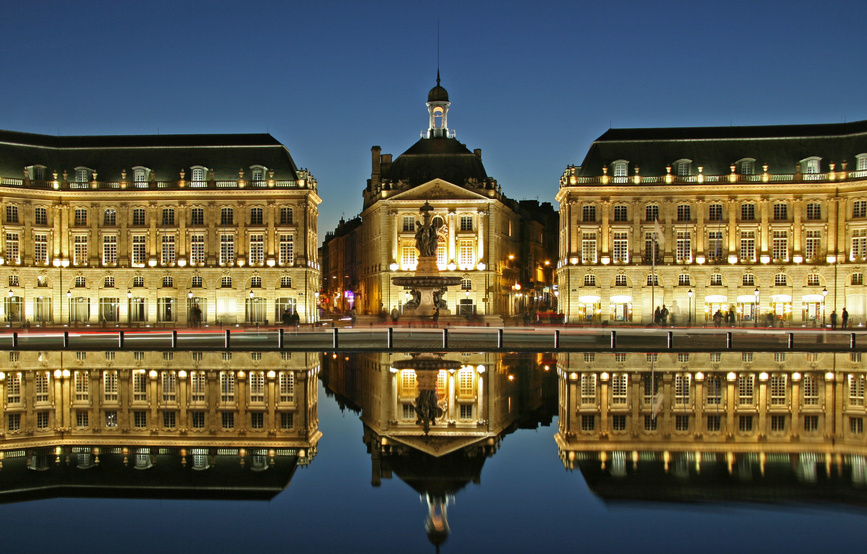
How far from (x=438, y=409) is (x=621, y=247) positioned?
61.9m

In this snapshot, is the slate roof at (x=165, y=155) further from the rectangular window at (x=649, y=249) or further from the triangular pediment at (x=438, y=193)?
the rectangular window at (x=649, y=249)

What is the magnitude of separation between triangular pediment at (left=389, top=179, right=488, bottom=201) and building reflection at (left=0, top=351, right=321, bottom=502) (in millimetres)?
54103

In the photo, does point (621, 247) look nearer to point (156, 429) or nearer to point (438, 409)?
point (438, 409)

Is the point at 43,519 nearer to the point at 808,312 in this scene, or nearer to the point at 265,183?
the point at 265,183

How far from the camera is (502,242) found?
8588cm

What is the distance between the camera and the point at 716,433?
14547 millimetres

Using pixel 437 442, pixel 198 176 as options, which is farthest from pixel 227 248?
pixel 437 442

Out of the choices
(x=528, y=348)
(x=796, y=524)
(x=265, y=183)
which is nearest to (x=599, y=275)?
(x=265, y=183)

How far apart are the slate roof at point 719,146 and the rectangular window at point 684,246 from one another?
6448mm

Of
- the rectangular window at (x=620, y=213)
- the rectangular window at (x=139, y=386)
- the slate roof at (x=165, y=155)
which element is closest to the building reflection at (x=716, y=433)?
the rectangular window at (x=139, y=386)

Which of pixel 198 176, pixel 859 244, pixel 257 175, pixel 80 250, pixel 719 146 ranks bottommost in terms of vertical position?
pixel 80 250


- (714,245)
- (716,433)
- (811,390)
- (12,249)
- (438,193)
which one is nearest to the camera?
(716,433)

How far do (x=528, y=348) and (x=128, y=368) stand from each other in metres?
16.0

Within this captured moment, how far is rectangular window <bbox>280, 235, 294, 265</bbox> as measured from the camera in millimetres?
76500
